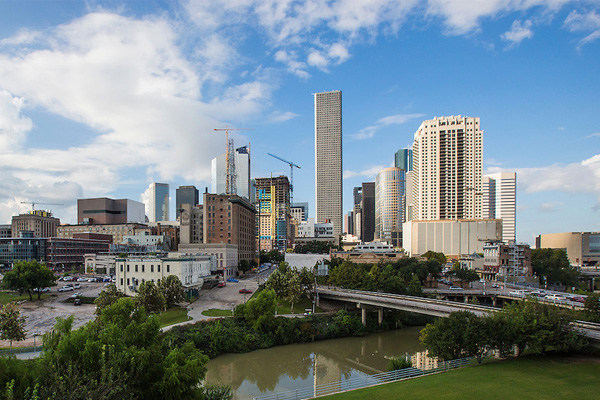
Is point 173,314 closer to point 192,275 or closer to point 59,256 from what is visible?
point 192,275

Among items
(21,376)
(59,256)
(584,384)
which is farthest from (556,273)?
(59,256)

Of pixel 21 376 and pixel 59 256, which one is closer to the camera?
pixel 21 376

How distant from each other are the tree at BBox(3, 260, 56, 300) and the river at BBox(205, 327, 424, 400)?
1781 inches

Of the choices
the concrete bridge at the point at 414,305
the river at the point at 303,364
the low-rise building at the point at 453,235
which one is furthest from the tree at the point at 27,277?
the low-rise building at the point at 453,235

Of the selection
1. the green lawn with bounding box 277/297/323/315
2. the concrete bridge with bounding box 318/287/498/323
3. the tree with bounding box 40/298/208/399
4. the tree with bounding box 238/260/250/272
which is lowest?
the green lawn with bounding box 277/297/323/315

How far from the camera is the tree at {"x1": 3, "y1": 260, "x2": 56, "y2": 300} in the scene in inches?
2680

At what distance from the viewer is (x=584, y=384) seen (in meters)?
27.6

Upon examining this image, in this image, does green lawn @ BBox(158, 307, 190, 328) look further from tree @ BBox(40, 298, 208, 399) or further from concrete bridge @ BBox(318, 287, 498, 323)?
tree @ BBox(40, 298, 208, 399)

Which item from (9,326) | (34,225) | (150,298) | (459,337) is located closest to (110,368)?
(9,326)

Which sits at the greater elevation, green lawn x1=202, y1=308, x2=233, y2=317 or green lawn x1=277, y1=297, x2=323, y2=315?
green lawn x1=202, y1=308, x2=233, y2=317

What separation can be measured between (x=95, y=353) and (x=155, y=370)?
328cm

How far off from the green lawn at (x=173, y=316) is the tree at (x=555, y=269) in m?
89.5

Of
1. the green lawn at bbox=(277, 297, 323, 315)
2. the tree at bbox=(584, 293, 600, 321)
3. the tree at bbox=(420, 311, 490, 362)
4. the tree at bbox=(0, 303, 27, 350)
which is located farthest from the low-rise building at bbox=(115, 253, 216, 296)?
the tree at bbox=(584, 293, 600, 321)

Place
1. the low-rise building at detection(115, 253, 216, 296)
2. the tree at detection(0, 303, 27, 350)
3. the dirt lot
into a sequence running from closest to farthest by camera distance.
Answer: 1. the tree at detection(0, 303, 27, 350)
2. the dirt lot
3. the low-rise building at detection(115, 253, 216, 296)
